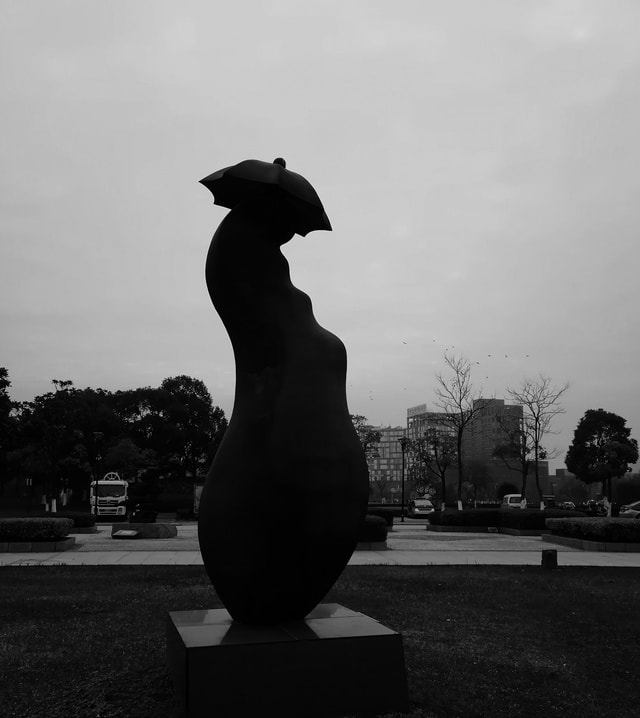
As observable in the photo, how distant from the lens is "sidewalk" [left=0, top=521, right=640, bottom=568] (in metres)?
16.0

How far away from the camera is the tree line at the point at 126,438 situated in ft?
168

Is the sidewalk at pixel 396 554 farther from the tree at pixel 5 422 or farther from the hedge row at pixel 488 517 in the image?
the tree at pixel 5 422

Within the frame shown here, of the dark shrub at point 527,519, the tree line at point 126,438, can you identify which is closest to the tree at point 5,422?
the tree line at point 126,438

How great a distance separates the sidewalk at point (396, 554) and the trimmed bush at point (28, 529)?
2.83 ft

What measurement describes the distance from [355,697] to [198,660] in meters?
A: 1.18

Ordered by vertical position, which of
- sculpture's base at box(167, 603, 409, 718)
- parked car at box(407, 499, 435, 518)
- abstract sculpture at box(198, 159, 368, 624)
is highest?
abstract sculpture at box(198, 159, 368, 624)

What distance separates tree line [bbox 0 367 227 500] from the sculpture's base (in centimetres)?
4462

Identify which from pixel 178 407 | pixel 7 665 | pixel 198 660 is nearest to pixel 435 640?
pixel 198 660

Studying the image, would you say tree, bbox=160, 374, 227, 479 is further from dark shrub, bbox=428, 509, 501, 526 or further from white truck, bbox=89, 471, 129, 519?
dark shrub, bbox=428, 509, 501, 526

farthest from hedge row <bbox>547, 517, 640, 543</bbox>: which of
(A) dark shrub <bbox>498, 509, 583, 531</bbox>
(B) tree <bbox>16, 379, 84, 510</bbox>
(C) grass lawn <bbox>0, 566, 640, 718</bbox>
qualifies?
(B) tree <bbox>16, 379, 84, 510</bbox>

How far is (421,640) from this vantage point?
7.57 metres

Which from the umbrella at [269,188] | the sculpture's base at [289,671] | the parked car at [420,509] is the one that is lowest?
the parked car at [420,509]

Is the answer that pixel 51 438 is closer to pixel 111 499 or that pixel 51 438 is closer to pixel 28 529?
pixel 111 499

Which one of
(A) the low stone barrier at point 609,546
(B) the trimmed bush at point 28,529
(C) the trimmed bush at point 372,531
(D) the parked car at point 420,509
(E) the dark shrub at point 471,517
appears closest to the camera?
(B) the trimmed bush at point 28,529
